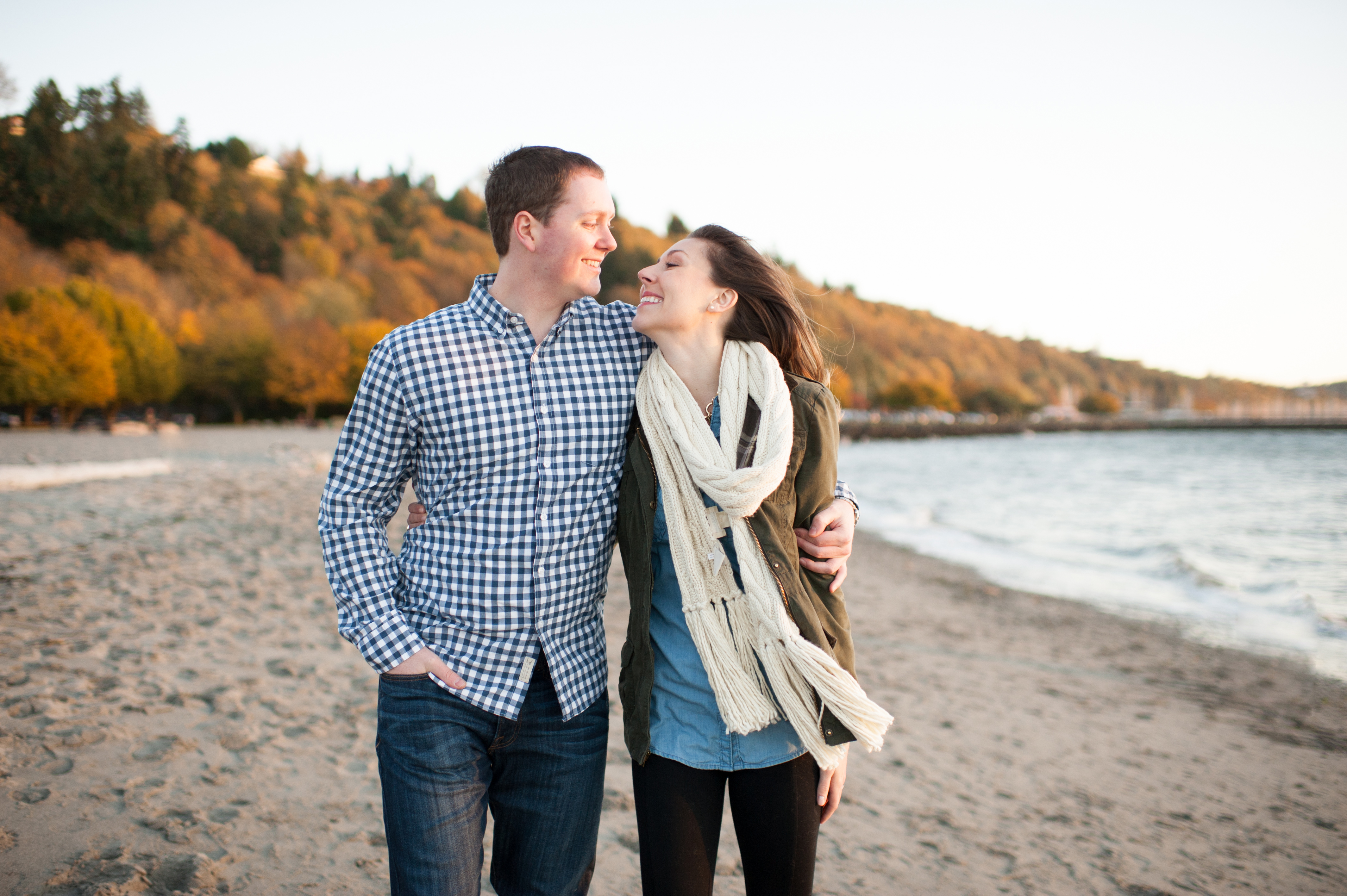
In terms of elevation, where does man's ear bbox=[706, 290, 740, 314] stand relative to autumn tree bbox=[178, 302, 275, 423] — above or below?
below

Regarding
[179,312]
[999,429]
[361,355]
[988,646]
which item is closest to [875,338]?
[999,429]

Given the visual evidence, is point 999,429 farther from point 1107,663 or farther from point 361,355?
point 1107,663

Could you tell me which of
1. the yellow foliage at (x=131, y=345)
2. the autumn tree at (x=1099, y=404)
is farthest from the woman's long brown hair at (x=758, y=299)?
the autumn tree at (x=1099, y=404)

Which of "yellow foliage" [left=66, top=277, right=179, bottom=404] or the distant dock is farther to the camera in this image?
the distant dock

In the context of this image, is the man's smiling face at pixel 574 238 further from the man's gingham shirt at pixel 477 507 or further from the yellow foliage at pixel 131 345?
the yellow foliage at pixel 131 345

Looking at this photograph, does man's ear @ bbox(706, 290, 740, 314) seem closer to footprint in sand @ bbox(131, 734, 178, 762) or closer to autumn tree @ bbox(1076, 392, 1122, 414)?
footprint in sand @ bbox(131, 734, 178, 762)

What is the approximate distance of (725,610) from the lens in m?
1.89

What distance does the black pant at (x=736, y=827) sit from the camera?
1.80 meters

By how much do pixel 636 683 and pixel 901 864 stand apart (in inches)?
93.1

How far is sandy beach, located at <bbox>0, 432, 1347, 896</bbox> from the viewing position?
3.12 metres

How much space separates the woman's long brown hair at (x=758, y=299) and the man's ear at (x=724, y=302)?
14mm

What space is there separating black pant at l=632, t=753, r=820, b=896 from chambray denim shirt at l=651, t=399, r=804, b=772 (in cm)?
3

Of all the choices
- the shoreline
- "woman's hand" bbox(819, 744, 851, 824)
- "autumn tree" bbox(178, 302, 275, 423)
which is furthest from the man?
the shoreline

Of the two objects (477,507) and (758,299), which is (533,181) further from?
(477,507)
